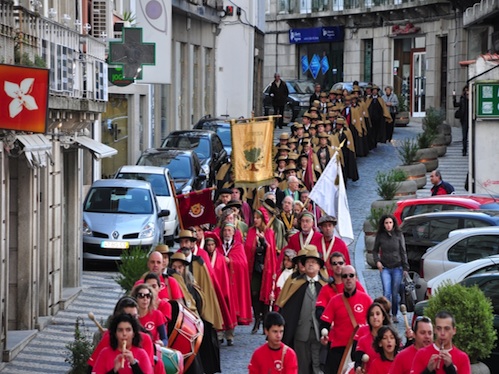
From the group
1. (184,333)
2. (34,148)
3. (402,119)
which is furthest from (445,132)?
(184,333)

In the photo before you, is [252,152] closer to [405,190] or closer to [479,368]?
[405,190]

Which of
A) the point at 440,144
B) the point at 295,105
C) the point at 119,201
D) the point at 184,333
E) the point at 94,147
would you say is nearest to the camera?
the point at 184,333

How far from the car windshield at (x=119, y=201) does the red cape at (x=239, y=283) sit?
7016 millimetres

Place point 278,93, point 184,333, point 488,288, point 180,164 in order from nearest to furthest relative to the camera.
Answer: point 184,333 → point 488,288 → point 180,164 → point 278,93

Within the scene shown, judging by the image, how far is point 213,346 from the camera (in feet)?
58.4

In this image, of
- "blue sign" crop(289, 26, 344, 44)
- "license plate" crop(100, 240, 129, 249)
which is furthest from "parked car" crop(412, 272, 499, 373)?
"blue sign" crop(289, 26, 344, 44)

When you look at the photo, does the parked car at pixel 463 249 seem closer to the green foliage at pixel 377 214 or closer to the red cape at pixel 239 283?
the red cape at pixel 239 283

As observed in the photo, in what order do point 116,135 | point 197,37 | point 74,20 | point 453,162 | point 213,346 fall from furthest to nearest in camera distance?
point 197,37 < point 453,162 < point 116,135 < point 74,20 < point 213,346

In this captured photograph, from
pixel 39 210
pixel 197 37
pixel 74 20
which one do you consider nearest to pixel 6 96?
pixel 39 210

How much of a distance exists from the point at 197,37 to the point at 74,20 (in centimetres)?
2456

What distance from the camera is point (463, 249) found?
20.9 m

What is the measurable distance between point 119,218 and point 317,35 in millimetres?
42793

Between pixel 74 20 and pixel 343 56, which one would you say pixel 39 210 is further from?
pixel 343 56

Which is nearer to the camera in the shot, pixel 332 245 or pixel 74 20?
pixel 332 245
